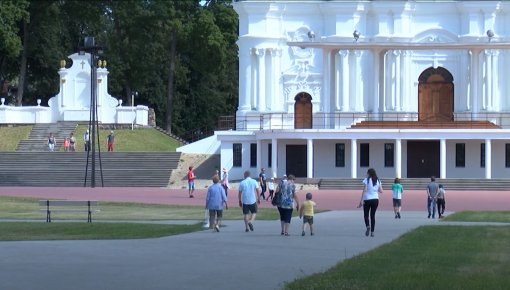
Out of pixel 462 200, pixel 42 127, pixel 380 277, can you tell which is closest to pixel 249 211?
pixel 380 277

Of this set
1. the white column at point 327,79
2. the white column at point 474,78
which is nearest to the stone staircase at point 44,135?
the white column at point 327,79

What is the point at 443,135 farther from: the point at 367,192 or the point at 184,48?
the point at 367,192

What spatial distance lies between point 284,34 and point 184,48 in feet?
48.9

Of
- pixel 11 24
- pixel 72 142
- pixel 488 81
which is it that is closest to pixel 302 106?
pixel 488 81

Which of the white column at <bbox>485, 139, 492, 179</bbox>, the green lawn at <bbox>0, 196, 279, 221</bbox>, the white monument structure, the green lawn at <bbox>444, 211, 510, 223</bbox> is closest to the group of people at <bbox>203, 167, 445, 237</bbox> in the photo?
the green lawn at <bbox>0, 196, 279, 221</bbox>

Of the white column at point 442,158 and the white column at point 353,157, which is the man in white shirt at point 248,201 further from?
the white column at point 442,158

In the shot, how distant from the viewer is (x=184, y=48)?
95625 mm

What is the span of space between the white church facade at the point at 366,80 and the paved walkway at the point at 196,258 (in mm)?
35636

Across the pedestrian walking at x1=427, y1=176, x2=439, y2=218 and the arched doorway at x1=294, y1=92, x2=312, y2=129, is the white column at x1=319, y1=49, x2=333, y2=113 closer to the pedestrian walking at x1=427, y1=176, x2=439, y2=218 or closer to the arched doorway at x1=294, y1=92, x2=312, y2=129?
the arched doorway at x1=294, y1=92, x2=312, y2=129

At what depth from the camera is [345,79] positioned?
8062 centimetres

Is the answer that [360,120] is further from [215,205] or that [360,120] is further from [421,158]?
[215,205]

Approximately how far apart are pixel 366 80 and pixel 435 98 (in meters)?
4.83

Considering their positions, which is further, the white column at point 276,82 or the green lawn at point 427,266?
the white column at point 276,82

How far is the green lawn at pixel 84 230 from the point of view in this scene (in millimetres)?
29641
